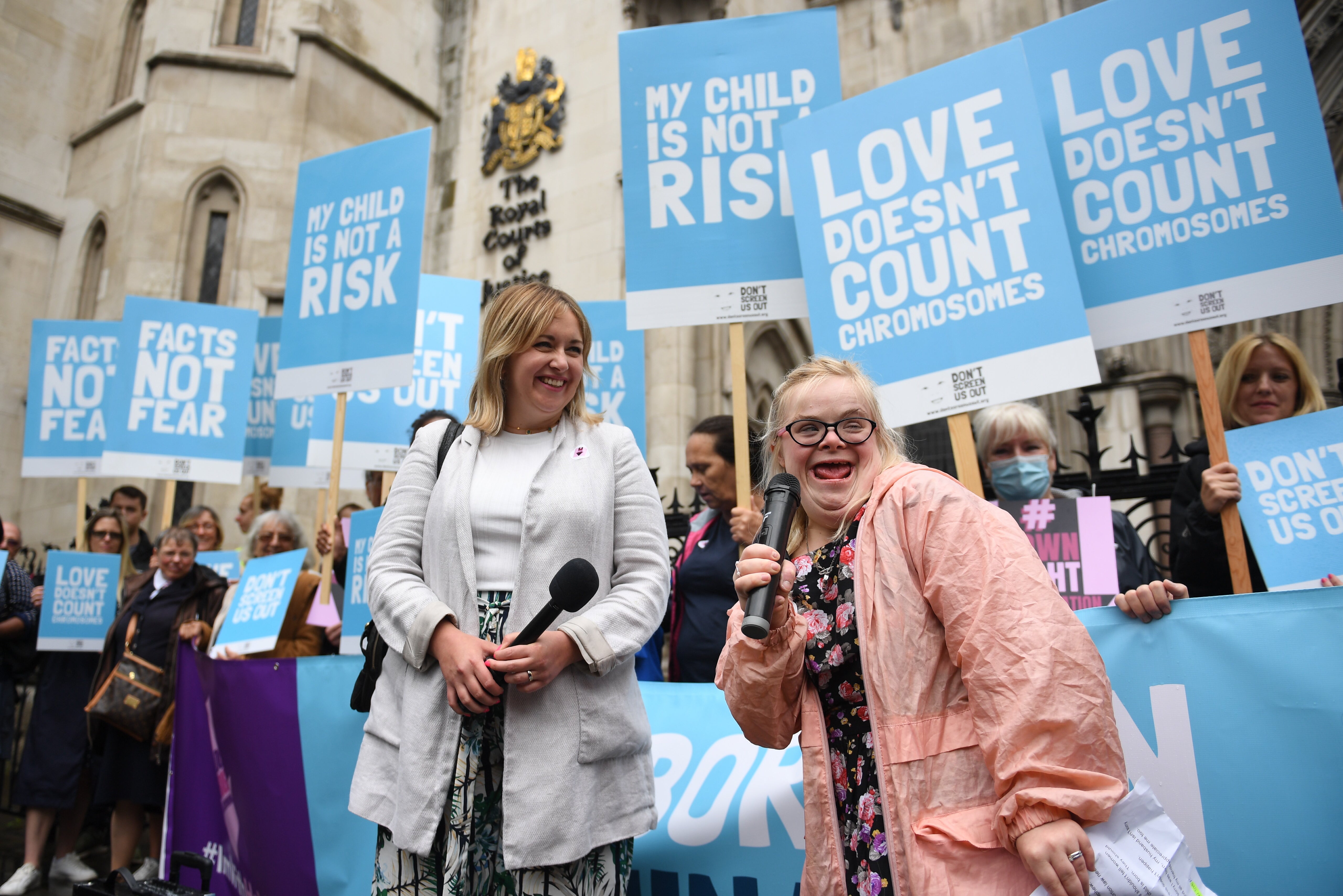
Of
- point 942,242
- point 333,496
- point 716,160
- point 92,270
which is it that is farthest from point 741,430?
point 92,270

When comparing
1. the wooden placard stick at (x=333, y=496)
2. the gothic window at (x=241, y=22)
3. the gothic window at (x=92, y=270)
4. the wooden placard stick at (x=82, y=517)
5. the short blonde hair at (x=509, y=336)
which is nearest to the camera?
the short blonde hair at (x=509, y=336)

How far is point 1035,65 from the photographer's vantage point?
317cm

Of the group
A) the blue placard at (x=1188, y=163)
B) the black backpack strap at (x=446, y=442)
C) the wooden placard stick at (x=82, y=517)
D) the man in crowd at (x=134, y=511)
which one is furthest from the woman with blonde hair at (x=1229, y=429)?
the wooden placard stick at (x=82, y=517)

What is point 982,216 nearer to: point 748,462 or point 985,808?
point 748,462

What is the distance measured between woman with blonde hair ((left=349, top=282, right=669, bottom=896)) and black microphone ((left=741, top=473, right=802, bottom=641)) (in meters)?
0.48

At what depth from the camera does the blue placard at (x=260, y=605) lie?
3992 mm

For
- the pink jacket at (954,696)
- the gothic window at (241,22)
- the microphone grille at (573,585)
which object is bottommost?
the pink jacket at (954,696)

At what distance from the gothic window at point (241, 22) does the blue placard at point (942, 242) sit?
43.4 ft

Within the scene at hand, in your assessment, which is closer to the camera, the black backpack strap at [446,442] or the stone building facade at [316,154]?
the black backpack strap at [446,442]

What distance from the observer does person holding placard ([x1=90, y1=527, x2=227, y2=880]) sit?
4.34 metres

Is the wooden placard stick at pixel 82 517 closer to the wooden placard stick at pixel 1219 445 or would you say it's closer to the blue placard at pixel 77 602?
the blue placard at pixel 77 602

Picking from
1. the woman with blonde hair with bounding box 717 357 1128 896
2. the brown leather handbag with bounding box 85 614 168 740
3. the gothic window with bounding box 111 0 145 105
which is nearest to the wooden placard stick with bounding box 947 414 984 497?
the woman with blonde hair with bounding box 717 357 1128 896

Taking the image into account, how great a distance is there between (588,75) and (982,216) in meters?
9.05

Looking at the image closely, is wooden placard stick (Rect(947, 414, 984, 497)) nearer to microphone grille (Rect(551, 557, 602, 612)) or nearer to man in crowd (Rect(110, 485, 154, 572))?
microphone grille (Rect(551, 557, 602, 612))
